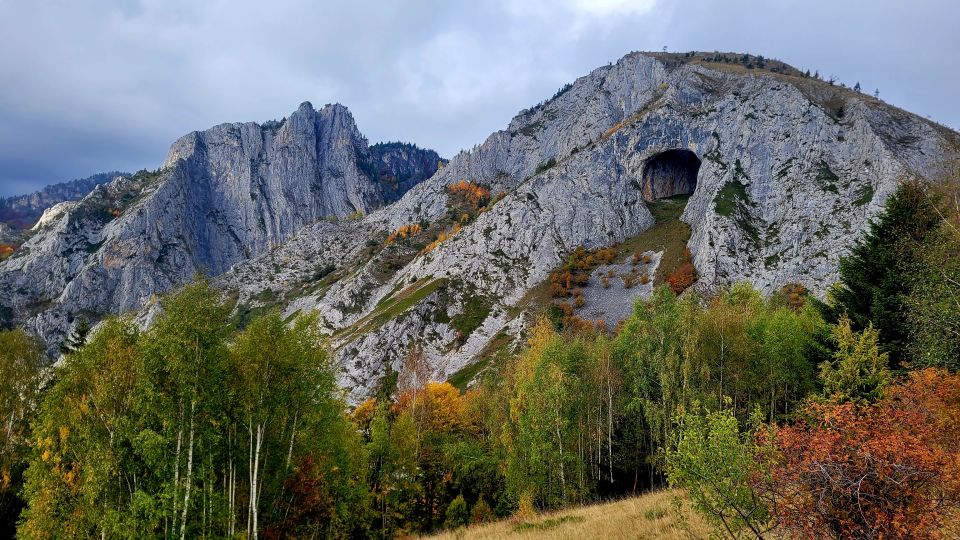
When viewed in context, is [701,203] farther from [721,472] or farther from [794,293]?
[721,472]

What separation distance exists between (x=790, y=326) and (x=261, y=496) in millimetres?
42498

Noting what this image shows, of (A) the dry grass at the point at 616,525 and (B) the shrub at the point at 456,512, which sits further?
(B) the shrub at the point at 456,512

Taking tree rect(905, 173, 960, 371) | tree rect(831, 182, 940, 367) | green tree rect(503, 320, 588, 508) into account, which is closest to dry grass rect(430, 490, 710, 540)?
green tree rect(503, 320, 588, 508)

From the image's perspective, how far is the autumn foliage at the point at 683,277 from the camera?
4437 inches

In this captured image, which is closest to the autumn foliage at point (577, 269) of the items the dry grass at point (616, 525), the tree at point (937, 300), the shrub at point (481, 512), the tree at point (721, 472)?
the shrub at point (481, 512)

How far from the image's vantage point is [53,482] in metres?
21.9

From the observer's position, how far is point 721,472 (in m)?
10.8

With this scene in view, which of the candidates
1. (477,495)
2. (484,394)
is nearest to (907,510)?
(477,495)

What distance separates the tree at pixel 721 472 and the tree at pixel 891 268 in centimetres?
2402

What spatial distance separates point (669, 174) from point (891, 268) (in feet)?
512

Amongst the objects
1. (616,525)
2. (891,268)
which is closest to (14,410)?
(616,525)

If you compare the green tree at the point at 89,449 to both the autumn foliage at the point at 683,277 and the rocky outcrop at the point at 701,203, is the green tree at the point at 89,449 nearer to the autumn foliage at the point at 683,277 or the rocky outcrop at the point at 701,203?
the rocky outcrop at the point at 701,203

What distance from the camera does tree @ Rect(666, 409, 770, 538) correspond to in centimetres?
1056

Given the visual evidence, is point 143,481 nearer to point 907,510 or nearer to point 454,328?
point 907,510
